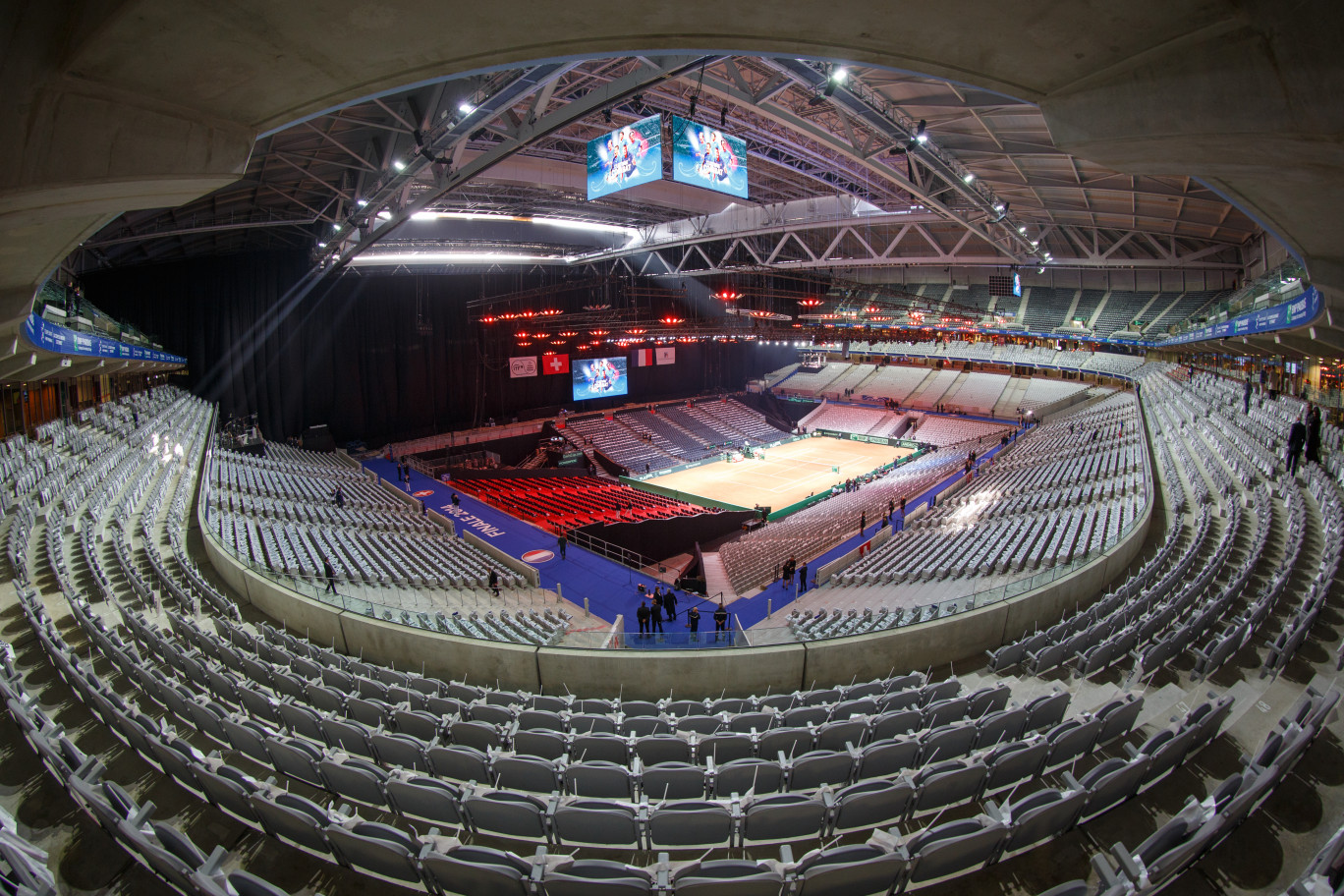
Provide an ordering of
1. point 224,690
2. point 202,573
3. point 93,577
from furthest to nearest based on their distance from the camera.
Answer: point 202,573 < point 93,577 < point 224,690

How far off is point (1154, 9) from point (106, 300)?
33687 millimetres

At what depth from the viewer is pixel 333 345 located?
3044cm

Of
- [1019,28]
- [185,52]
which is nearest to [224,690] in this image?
[185,52]

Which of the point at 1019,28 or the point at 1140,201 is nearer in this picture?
the point at 1019,28

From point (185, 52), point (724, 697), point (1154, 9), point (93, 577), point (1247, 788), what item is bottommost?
point (724, 697)

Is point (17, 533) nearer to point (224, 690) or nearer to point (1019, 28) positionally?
point (224, 690)

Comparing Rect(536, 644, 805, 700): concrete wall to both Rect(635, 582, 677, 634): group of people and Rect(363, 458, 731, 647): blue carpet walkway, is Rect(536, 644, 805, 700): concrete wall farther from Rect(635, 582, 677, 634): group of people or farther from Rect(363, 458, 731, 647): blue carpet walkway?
Rect(635, 582, 677, 634): group of people

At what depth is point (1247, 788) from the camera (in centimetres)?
343

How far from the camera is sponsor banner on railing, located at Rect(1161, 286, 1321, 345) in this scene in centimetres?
968

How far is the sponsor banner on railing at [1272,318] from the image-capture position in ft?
31.7

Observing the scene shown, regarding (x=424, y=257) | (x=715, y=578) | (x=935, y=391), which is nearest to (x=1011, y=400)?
(x=935, y=391)

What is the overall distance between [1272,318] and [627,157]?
46.5ft

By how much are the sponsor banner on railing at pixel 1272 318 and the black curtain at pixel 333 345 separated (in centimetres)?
3186

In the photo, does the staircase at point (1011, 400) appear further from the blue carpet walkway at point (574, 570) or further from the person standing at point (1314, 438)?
the blue carpet walkway at point (574, 570)
